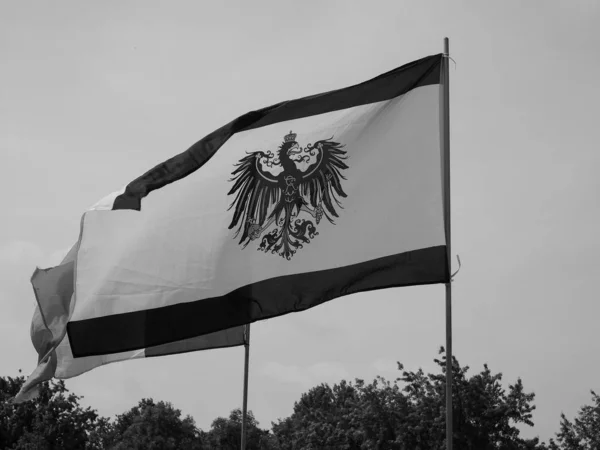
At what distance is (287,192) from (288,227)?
54cm

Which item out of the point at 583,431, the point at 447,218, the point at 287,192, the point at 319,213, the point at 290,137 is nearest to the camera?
the point at 447,218

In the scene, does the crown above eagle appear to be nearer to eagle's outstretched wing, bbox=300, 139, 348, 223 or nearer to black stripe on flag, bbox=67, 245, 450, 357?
eagle's outstretched wing, bbox=300, 139, 348, 223

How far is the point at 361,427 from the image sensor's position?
54.0m

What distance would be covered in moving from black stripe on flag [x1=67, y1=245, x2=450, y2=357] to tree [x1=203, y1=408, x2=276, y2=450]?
76.3 meters

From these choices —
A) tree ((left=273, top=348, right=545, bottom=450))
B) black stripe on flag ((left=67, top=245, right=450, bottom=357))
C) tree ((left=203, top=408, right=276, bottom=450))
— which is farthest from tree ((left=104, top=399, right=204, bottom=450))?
black stripe on flag ((left=67, top=245, right=450, bottom=357))

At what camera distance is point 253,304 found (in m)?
13.2

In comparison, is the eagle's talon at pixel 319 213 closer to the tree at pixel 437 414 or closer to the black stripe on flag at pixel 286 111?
the black stripe on flag at pixel 286 111

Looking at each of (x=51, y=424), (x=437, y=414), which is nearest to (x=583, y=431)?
(x=437, y=414)

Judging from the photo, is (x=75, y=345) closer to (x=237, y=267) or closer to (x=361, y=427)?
(x=237, y=267)

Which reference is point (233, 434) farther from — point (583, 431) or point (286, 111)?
point (286, 111)

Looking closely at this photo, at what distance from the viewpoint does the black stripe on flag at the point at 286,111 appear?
1293 cm

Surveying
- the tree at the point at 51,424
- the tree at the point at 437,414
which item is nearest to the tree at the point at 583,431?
the tree at the point at 437,414

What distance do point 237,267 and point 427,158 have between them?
3073 millimetres

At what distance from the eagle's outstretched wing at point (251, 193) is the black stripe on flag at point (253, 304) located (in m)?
0.93
